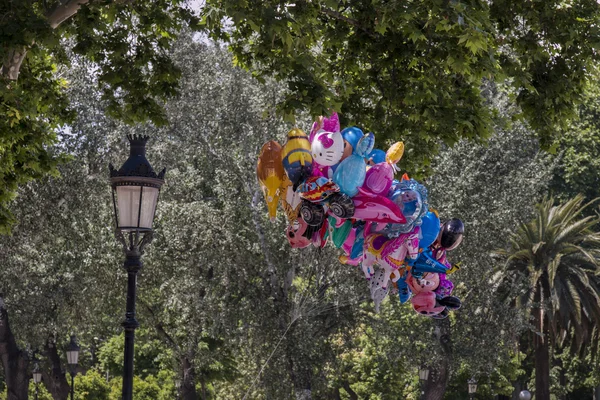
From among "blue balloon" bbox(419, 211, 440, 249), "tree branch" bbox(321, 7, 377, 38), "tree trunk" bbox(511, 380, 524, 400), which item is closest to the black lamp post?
"blue balloon" bbox(419, 211, 440, 249)

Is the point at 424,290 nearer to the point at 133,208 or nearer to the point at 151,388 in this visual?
the point at 133,208

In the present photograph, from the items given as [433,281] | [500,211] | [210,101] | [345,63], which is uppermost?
[210,101]

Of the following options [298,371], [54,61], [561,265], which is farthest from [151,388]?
[54,61]

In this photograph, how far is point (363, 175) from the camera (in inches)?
460

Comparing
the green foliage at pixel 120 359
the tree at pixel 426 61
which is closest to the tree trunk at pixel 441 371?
the green foliage at pixel 120 359

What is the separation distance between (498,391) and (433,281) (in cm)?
2917

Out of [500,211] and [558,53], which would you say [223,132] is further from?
[558,53]

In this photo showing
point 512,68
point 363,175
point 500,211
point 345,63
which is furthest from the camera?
point 500,211

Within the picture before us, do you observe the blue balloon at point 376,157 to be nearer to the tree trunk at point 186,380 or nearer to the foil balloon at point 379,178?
the foil balloon at point 379,178

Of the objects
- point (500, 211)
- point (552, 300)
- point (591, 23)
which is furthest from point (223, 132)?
point (591, 23)

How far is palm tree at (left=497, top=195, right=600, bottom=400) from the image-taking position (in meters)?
36.4

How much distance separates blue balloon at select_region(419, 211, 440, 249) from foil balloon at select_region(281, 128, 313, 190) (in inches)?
55.2

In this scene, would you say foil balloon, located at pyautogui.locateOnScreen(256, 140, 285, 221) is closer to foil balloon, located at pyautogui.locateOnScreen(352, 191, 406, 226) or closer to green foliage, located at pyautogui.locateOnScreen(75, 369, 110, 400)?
foil balloon, located at pyautogui.locateOnScreen(352, 191, 406, 226)

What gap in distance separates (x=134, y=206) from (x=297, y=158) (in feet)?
5.63
